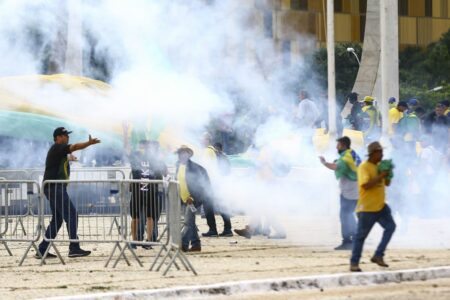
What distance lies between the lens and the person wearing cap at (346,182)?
59.0ft

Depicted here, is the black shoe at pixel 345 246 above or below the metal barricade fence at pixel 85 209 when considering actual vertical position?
below

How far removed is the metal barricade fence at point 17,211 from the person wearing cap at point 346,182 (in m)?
4.19

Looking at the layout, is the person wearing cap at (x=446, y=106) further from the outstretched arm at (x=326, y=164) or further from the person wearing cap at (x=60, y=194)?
the person wearing cap at (x=60, y=194)

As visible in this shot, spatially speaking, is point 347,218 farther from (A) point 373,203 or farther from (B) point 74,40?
(B) point 74,40

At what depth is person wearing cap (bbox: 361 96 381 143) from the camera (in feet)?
86.3

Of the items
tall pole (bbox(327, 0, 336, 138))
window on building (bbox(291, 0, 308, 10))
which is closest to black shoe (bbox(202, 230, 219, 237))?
tall pole (bbox(327, 0, 336, 138))

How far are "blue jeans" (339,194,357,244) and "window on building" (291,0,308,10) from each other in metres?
44.6

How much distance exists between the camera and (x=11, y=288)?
1459cm

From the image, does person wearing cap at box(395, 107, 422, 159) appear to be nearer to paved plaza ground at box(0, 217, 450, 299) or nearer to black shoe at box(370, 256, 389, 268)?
paved plaza ground at box(0, 217, 450, 299)

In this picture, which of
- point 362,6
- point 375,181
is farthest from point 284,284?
point 362,6

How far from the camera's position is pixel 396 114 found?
26.8 metres

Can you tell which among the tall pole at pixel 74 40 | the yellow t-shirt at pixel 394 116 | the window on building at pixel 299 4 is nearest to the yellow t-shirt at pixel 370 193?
the tall pole at pixel 74 40

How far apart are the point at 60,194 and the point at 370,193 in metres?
4.58

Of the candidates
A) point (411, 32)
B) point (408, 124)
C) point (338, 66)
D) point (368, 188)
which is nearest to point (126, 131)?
point (408, 124)
